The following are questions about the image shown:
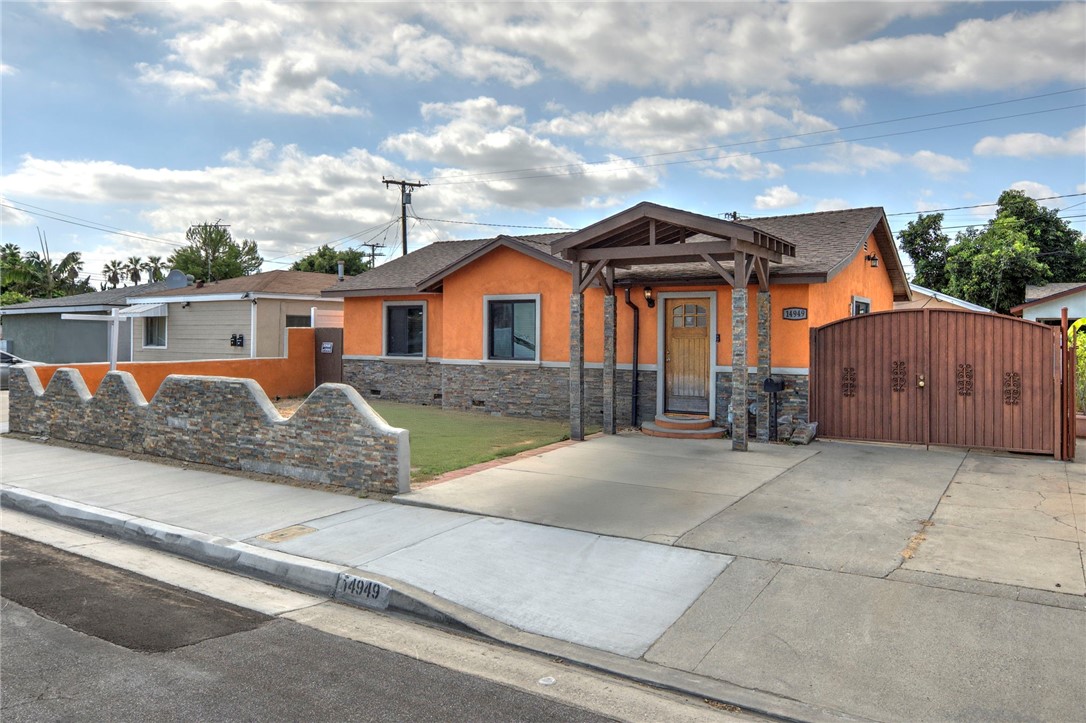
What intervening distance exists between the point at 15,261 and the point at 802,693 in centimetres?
5724

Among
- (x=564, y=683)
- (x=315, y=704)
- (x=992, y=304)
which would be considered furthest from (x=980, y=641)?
(x=992, y=304)

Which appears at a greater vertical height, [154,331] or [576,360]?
[154,331]

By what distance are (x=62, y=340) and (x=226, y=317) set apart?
38.9ft

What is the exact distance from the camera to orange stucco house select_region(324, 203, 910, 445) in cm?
1234

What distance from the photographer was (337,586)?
6062mm

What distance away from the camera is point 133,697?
162 inches

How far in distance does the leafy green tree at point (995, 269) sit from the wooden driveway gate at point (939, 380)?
20642 mm

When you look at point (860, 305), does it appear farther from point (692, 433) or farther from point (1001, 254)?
point (1001, 254)

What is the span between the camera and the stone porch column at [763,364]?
12.5 meters

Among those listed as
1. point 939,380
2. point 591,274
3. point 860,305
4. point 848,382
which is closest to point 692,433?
point 848,382

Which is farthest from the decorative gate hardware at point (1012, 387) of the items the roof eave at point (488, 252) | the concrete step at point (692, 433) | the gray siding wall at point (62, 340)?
the gray siding wall at point (62, 340)

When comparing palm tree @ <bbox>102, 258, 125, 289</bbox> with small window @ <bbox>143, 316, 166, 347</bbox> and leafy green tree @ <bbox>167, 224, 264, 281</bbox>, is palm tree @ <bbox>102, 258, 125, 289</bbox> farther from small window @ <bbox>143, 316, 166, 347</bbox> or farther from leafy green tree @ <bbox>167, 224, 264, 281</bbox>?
small window @ <bbox>143, 316, 166, 347</bbox>

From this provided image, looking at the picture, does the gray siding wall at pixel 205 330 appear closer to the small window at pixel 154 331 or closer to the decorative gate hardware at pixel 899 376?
the small window at pixel 154 331

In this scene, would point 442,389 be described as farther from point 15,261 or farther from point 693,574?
point 15,261
